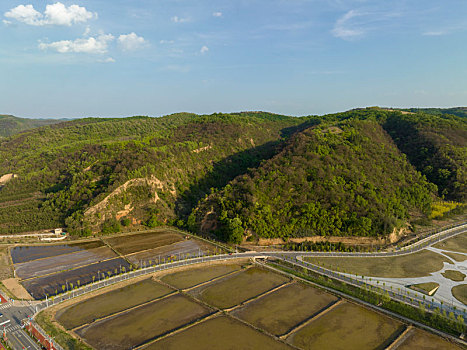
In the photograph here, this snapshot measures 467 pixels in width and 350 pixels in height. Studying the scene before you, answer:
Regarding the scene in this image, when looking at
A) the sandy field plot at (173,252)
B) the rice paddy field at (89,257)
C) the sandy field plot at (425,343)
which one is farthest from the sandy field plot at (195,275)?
the sandy field plot at (425,343)

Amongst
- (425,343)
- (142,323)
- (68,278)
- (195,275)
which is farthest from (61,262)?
(425,343)

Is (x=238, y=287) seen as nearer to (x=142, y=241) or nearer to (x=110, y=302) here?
(x=110, y=302)

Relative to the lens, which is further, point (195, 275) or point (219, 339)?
point (195, 275)

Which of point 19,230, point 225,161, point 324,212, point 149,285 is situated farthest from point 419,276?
point 19,230

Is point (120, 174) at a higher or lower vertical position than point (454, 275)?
higher

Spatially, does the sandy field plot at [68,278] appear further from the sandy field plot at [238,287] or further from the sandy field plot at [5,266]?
the sandy field plot at [238,287]

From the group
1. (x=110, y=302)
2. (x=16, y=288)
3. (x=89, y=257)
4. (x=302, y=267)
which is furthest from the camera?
(x=89, y=257)

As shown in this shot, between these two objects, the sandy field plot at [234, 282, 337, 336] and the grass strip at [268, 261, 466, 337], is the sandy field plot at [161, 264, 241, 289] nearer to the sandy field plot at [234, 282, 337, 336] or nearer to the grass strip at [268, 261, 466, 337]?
the sandy field plot at [234, 282, 337, 336]

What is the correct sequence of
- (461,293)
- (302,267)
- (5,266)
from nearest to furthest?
(461,293), (302,267), (5,266)
